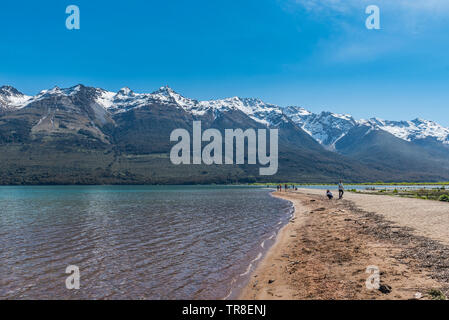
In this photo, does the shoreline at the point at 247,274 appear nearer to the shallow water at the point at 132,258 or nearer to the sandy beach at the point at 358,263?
the shallow water at the point at 132,258

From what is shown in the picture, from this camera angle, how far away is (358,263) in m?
16.9

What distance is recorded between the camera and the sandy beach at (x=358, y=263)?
12.7m

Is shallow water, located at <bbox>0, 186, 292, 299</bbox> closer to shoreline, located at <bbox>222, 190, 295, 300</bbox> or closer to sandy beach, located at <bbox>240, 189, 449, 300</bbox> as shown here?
shoreline, located at <bbox>222, 190, 295, 300</bbox>

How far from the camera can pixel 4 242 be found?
27.7m

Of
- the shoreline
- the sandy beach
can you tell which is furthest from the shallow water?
the sandy beach

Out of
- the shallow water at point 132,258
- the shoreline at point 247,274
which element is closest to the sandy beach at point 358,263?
the shoreline at point 247,274

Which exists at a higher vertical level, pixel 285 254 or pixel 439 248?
pixel 439 248

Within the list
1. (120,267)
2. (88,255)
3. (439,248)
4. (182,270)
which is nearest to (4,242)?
(88,255)

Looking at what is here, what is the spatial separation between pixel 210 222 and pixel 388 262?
25.7 meters

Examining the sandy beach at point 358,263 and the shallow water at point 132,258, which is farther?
the shallow water at point 132,258

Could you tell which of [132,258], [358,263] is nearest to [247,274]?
[358,263]

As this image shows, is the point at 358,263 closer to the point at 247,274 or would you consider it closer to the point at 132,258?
the point at 247,274
